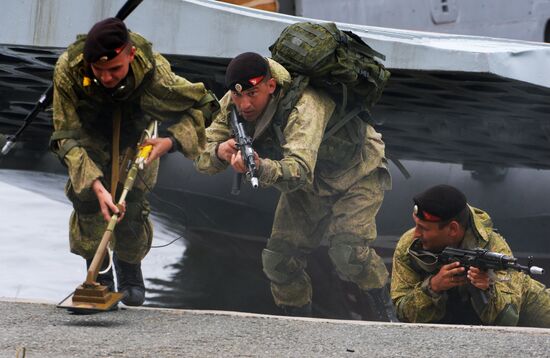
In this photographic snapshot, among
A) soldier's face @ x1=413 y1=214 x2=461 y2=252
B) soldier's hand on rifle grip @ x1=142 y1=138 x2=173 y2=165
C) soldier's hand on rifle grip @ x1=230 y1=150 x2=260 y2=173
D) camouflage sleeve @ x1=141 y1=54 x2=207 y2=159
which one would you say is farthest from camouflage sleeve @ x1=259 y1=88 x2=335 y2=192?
soldier's face @ x1=413 y1=214 x2=461 y2=252

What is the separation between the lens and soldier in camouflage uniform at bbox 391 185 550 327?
6125 millimetres

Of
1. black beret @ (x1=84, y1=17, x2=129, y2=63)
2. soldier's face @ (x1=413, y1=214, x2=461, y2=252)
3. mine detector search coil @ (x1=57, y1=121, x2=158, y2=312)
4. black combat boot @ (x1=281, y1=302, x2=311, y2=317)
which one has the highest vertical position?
black beret @ (x1=84, y1=17, x2=129, y2=63)

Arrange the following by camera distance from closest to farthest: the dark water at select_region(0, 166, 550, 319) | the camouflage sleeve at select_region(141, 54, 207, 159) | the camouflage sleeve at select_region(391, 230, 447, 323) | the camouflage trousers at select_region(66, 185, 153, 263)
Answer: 1. the camouflage sleeve at select_region(391, 230, 447, 323)
2. the camouflage sleeve at select_region(141, 54, 207, 159)
3. the camouflage trousers at select_region(66, 185, 153, 263)
4. the dark water at select_region(0, 166, 550, 319)

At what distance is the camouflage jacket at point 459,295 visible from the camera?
6164mm

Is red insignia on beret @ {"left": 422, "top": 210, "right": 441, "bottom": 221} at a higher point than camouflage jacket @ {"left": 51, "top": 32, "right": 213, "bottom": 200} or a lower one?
lower

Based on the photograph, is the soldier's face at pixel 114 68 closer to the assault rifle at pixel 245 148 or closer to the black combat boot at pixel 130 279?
the assault rifle at pixel 245 148

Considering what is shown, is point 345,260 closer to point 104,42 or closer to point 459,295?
point 459,295

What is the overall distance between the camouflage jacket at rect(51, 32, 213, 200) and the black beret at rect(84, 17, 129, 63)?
0.21 metres

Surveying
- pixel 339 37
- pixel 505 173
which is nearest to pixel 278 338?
pixel 339 37

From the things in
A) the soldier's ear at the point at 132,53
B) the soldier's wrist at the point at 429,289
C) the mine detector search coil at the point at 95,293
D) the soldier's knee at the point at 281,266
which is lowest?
the soldier's knee at the point at 281,266

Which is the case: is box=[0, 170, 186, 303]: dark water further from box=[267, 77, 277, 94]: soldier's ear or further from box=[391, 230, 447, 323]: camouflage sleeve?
box=[391, 230, 447, 323]: camouflage sleeve

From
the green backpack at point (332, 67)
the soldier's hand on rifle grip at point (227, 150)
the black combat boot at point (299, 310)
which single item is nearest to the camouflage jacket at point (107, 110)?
the soldier's hand on rifle grip at point (227, 150)

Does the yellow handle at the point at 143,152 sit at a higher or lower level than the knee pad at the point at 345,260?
higher

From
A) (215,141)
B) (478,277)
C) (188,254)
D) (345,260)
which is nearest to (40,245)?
(188,254)
